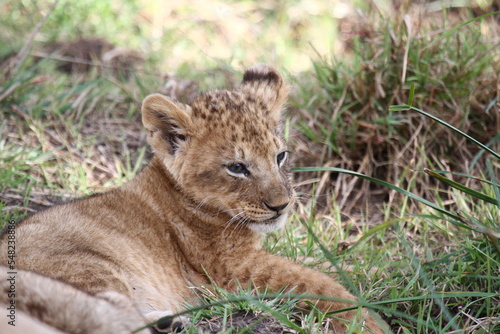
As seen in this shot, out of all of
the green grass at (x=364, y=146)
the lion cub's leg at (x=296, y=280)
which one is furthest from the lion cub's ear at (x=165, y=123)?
the green grass at (x=364, y=146)

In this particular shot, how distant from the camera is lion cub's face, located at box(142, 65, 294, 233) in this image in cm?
446

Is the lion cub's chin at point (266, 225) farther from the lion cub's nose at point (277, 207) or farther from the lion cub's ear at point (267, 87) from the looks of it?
the lion cub's ear at point (267, 87)

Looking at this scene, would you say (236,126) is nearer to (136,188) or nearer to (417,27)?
(136,188)

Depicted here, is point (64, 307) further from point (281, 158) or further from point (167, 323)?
point (281, 158)

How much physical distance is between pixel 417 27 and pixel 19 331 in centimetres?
541

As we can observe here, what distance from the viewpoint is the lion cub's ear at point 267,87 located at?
5031mm

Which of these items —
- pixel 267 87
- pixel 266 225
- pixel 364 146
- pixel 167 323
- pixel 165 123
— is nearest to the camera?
pixel 167 323

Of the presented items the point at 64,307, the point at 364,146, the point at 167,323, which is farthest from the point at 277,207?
the point at 364,146

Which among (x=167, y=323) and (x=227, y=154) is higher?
(x=227, y=154)

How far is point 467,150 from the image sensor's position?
6.29 m

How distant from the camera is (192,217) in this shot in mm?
4582

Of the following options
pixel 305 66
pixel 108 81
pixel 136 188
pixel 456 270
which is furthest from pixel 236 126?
pixel 305 66

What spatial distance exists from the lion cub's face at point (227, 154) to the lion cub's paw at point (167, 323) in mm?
980

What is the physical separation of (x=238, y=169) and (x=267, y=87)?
0.91 metres
